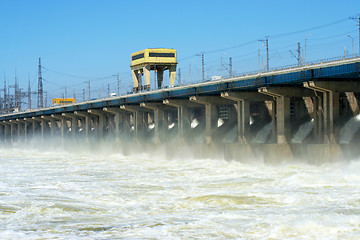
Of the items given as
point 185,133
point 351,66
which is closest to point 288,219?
point 351,66

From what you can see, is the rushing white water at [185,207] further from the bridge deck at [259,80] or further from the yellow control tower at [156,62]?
the yellow control tower at [156,62]

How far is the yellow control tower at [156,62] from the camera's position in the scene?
11062cm

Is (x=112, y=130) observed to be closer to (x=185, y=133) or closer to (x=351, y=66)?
(x=185, y=133)

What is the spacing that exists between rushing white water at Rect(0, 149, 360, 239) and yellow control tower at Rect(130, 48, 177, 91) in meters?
69.2

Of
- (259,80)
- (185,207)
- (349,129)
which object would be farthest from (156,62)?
(185,207)

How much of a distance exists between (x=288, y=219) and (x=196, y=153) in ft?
162

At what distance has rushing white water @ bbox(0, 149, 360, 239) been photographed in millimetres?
20750

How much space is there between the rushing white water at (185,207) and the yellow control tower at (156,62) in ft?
227

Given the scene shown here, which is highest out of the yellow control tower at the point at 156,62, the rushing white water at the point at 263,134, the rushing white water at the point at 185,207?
the yellow control tower at the point at 156,62

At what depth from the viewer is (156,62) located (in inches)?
4375

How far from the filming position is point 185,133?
78938 mm

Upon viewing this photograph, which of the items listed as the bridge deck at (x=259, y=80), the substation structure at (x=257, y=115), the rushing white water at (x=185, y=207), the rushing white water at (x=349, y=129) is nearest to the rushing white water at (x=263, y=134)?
the substation structure at (x=257, y=115)

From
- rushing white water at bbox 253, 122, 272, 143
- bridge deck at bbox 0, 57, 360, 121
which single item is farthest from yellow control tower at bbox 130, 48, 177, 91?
rushing white water at bbox 253, 122, 272, 143

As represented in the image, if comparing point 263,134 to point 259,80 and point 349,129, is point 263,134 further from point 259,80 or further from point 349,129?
point 349,129
